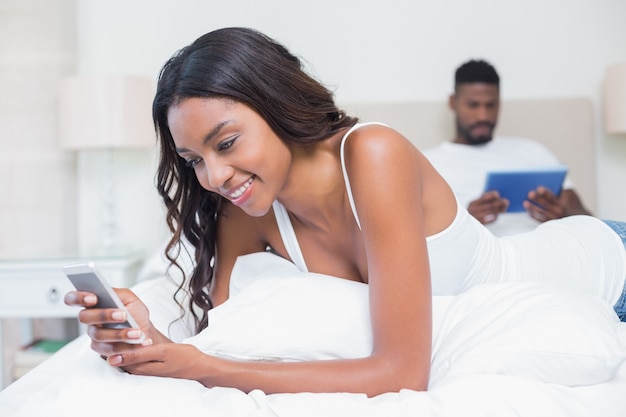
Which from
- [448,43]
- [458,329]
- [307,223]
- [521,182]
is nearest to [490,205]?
[521,182]

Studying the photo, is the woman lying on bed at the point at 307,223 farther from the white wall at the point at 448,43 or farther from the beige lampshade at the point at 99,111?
the white wall at the point at 448,43

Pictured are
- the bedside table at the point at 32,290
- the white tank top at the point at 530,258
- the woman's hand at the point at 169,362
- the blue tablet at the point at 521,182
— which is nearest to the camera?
the woman's hand at the point at 169,362

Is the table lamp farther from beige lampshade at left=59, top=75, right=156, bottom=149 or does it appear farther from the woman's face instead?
the woman's face

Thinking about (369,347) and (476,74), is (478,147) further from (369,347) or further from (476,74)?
(369,347)

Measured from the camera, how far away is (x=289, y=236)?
1434 mm

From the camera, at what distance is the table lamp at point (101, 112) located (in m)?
2.64

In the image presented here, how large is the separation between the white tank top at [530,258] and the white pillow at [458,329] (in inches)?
6.8

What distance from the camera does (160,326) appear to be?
54.4 inches

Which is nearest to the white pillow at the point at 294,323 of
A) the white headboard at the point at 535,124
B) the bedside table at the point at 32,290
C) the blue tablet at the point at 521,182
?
the blue tablet at the point at 521,182

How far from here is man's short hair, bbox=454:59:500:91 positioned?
274 cm

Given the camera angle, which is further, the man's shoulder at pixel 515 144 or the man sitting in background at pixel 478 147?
the man's shoulder at pixel 515 144

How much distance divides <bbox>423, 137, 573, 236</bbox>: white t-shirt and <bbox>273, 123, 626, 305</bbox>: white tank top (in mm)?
1065

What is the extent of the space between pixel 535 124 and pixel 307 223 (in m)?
1.77

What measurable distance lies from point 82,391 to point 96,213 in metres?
2.21
